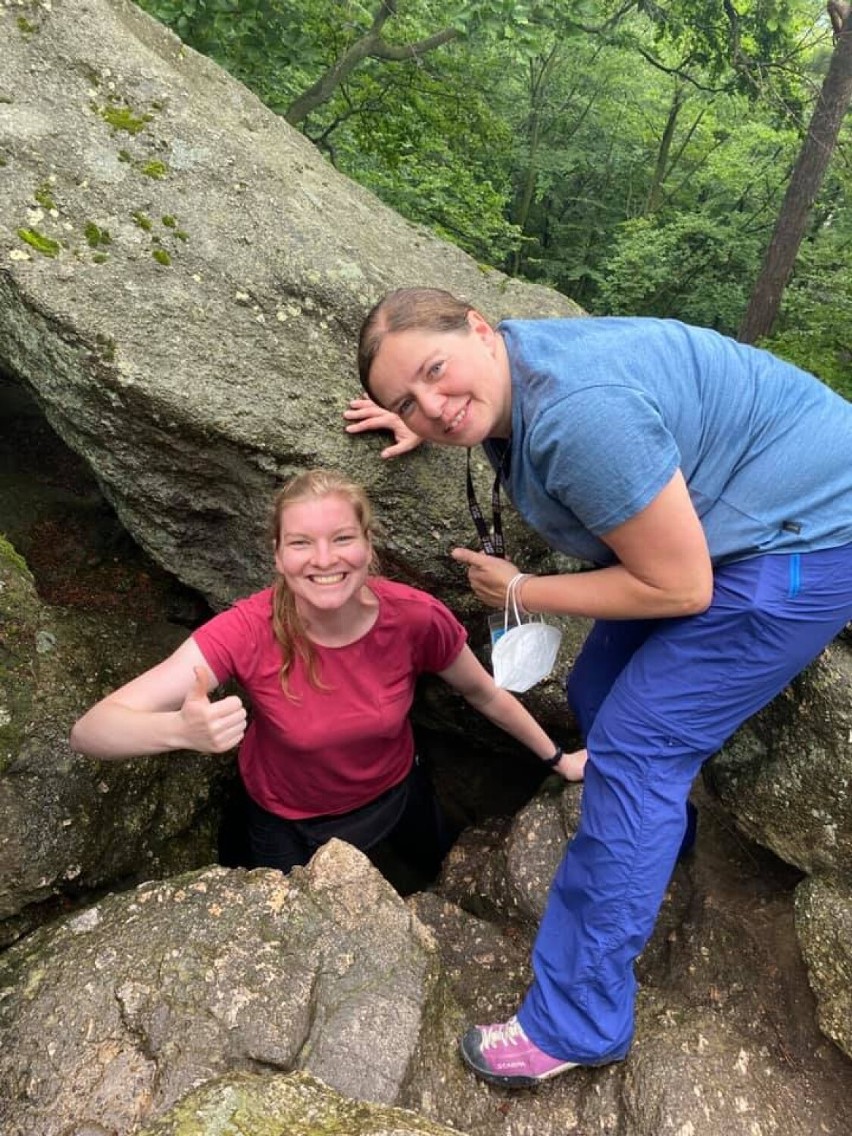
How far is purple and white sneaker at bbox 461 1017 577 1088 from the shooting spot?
2.64 meters

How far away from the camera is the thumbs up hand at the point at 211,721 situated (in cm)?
247

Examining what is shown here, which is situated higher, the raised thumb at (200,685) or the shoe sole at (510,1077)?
the raised thumb at (200,685)

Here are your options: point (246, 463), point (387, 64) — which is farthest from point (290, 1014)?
point (387, 64)

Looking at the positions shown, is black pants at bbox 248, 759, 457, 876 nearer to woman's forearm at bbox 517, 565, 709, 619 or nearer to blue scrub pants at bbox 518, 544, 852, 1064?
blue scrub pants at bbox 518, 544, 852, 1064

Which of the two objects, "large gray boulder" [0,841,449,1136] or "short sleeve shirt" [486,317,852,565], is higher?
"short sleeve shirt" [486,317,852,565]

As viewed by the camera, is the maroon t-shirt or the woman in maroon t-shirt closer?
the woman in maroon t-shirt

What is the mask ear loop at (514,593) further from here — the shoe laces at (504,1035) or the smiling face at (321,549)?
the shoe laces at (504,1035)

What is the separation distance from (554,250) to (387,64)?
11.8 m

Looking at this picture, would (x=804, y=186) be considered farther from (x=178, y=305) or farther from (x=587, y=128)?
(x=587, y=128)

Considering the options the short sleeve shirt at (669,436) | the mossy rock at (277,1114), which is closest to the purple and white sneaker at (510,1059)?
the mossy rock at (277,1114)

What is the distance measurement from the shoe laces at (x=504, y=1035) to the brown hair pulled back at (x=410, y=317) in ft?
7.27

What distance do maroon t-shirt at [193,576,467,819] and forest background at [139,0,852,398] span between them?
602cm

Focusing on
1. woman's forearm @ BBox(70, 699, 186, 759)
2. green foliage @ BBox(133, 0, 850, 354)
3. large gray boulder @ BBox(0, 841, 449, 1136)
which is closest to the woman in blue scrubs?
large gray boulder @ BBox(0, 841, 449, 1136)

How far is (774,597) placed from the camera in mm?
2516
